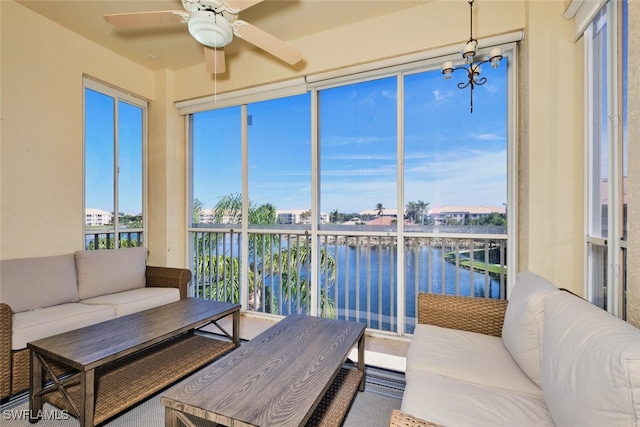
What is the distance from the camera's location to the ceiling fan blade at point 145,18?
1.87 metres

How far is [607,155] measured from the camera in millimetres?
1631

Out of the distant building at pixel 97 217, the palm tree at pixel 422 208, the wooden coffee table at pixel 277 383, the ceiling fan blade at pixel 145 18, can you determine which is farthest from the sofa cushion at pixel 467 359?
the distant building at pixel 97 217

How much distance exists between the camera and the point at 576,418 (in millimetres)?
831

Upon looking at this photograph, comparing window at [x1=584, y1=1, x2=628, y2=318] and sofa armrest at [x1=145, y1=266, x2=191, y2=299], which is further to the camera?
sofa armrest at [x1=145, y1=266, x2=191, y2=299]

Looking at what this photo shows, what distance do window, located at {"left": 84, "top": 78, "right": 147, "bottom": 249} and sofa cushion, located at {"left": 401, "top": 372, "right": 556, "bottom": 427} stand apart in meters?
3.42

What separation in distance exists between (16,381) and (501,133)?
3.80m

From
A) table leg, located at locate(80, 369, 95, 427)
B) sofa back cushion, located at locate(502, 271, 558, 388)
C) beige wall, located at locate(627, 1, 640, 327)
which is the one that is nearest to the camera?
beige wall, located at locate(627, 1, 640, 327)

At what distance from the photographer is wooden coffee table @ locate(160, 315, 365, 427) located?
1.07 metres

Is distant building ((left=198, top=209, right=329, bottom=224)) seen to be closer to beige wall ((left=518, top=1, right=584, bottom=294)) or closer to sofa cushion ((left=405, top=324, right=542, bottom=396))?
sofa cushion ((left=405, top=324, right=542, bottom=396))

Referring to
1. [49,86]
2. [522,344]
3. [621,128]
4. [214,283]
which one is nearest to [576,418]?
[522,344]

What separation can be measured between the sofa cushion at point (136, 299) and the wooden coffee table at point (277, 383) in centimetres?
136

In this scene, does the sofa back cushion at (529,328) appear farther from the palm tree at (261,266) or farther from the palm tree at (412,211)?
the palm tree at (261,266)

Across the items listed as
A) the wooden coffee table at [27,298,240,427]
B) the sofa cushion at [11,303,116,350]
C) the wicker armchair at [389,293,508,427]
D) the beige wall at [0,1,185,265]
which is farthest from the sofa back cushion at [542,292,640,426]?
the beige wall at [0,1,185,265]

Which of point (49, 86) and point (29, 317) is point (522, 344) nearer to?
point (29, 317)
